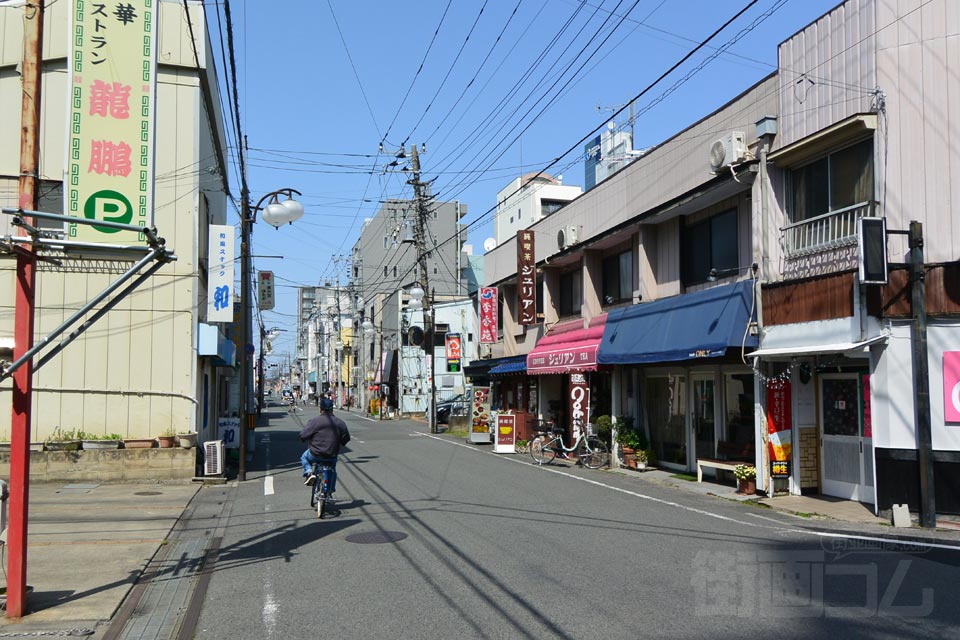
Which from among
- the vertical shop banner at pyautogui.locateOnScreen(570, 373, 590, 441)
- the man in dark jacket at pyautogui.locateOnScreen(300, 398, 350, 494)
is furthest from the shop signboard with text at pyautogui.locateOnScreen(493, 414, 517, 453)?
the man in dark jacket at pyautogui.locateOnScreen(300, 398, 350, 494)

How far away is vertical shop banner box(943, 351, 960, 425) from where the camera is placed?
37.6ft

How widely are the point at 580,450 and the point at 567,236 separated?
21.7ft

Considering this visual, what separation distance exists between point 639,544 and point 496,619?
3.69 m

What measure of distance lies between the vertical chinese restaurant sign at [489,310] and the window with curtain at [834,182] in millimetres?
17774

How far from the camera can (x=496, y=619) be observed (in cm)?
668

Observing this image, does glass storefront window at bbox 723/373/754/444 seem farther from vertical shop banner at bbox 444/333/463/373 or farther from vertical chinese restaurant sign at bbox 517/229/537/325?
vertical shop banner at bbox 444/333/463/373

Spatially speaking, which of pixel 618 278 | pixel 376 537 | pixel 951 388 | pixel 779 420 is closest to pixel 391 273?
pixel 618 278

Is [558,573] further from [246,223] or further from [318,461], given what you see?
[246,223]

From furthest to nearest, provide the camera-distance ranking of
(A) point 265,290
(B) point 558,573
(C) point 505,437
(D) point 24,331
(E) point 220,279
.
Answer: (A) point 265,290 < (C) point 505,437 < (E) point 220,279 < (B) point 558,573 < (D) point 24,331

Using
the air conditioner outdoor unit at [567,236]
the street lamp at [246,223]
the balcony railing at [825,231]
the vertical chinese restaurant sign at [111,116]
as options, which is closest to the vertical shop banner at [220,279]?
the street lamp at [246,223]

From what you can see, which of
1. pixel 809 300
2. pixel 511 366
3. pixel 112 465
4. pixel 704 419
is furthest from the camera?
pixel 511 366

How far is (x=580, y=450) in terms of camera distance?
67.3 ft

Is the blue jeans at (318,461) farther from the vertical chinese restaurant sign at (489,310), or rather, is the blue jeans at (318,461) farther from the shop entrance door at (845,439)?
the vertical chinese restaurant sign at (489,310)

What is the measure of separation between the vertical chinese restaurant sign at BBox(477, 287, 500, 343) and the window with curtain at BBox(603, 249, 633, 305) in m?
8.88
